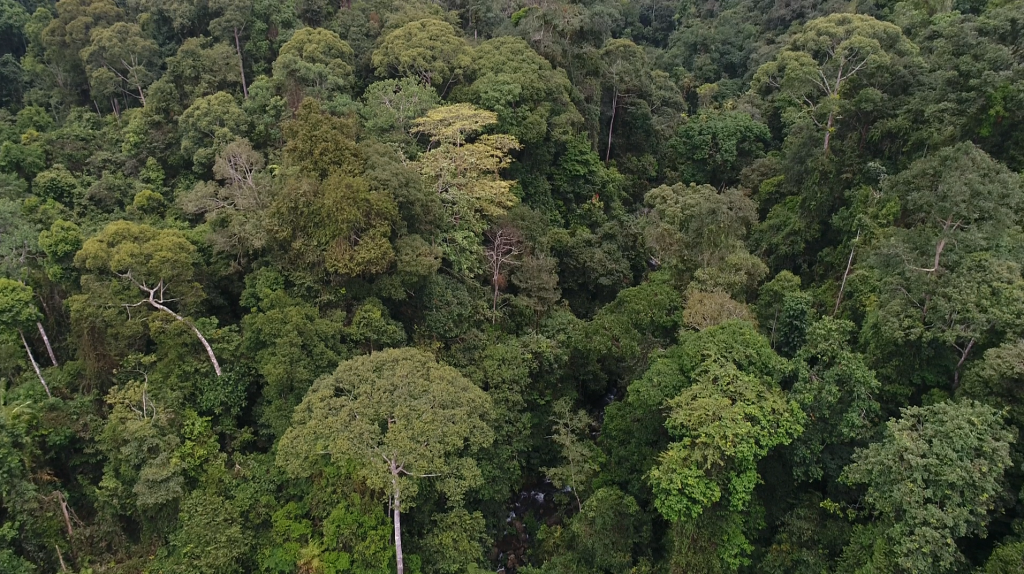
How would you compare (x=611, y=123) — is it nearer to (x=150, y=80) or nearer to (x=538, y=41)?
(x=538, y=41)

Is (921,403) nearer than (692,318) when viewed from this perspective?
Yes

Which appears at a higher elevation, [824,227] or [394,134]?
[394,134]

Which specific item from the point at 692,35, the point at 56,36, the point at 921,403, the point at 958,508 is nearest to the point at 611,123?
the point at 692,35

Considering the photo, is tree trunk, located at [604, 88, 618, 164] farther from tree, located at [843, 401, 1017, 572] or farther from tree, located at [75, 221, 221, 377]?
tree, located at [843, 401, 1017, 572]

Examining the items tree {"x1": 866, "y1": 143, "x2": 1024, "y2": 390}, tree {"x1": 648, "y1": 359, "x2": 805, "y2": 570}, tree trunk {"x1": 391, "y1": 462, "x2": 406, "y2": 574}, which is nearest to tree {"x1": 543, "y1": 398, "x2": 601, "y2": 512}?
tree {"x1": 648, "y1": 359, "x2": 805, "y2": 570}

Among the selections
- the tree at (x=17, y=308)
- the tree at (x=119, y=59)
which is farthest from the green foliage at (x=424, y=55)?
the tree at (x=17, y=308)

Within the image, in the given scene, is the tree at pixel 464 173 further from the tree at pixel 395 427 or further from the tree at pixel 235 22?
the tree at pixel 235 22

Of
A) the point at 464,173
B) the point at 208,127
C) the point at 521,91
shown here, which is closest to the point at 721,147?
the point at 521,91

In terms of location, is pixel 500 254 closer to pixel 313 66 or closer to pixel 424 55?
pixel 424 55
